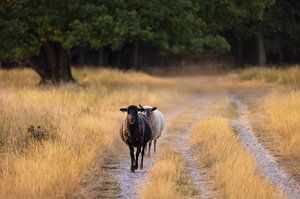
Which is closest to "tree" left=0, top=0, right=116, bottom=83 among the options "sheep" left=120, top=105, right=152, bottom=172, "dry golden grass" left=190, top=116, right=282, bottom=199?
"dry golden grass" left=190, top=116, right=282, bottom=199

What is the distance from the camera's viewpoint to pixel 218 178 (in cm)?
1052

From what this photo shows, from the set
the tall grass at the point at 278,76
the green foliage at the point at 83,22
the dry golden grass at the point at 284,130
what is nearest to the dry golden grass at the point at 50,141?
the dry golden grass at the point at 284,130

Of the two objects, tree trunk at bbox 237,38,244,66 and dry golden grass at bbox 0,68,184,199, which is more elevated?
tree trunk at bbox 237,38,244,66

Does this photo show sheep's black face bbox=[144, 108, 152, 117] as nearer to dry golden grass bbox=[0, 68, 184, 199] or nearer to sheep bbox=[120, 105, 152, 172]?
sheep bbox=[120, 105, 152, 172]

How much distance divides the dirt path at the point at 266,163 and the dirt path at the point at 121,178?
1293mm

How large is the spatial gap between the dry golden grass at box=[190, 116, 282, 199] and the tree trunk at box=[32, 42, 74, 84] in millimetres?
16816

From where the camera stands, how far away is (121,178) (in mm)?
11289

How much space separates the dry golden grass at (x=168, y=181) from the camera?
9.11 metres

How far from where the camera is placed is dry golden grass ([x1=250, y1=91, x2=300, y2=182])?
1269 cm

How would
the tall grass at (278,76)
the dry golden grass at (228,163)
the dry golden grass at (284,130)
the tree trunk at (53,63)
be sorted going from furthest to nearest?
1. the tall grass at (278,76)
2. the tree trunk at (53,63)
3. the dry golden grass at (284,130)
4. the dry golden grass at (228,163)

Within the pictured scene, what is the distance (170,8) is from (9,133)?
63.3 ft

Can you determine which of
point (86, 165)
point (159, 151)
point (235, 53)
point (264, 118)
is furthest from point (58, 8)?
point (235, 53)

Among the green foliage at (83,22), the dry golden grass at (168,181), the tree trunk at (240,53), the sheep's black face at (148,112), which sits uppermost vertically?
the green foliage at (83,22)

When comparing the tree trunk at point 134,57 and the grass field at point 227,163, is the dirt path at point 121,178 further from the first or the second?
the tree trunk at point 134,57
